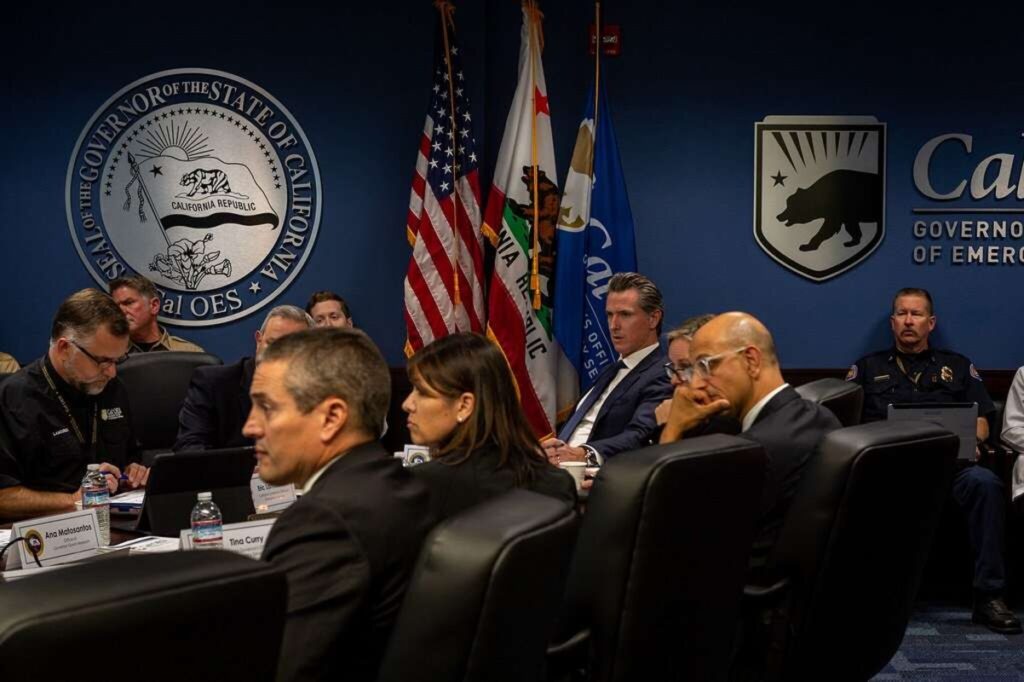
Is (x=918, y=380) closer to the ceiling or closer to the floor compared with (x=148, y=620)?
closer to the floor

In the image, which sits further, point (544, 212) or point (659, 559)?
point (544, 212)

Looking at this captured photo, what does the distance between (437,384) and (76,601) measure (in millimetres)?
1734

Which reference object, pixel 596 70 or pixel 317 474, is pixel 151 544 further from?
pixel 596 70

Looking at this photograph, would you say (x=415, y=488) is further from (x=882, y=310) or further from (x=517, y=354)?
(x=882, y=310)

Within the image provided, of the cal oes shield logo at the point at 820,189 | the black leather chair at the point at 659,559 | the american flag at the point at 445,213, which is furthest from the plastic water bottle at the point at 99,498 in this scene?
the cal oes shield logo at the point at 820,189

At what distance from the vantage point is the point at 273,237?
612cm

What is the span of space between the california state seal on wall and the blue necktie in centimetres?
212

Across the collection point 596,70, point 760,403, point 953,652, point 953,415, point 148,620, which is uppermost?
point 596,70

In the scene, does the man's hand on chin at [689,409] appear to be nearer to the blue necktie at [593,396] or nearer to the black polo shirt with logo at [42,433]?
the blue necktie at [593,396]

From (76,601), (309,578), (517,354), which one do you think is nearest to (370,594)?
(309,578)

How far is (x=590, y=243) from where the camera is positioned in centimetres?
584

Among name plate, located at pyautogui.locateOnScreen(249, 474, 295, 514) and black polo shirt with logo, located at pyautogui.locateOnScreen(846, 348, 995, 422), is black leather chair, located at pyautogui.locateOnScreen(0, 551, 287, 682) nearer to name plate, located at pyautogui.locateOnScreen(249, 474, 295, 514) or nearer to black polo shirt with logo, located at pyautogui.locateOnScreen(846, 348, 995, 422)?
name plate, located at pyautogui.locateOnScreen(249, 474, 295, 514)

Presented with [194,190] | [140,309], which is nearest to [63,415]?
[140,309]

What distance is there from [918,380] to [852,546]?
3450 mm
